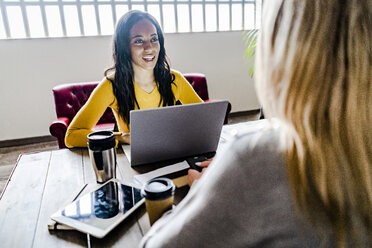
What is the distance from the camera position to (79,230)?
648 mm

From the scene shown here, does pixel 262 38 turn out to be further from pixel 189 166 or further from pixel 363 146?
pixel 189 166

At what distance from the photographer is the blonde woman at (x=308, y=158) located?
45cm

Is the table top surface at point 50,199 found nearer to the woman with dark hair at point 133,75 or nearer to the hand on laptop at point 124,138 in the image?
the hand on laptop at point 124,138

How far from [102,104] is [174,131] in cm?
71

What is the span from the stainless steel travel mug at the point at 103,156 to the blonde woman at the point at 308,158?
480 mm

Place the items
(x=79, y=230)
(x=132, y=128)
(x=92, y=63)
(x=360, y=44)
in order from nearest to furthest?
(x=360, y=44) → (x=79, y=230) → (x=132, y=128) → (x=92, y=63)

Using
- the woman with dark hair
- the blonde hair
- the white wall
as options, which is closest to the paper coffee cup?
the blonde hair

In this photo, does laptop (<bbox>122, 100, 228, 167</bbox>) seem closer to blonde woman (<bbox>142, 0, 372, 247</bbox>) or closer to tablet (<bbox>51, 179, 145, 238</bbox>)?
tablet (<bbox>51, 179, 145, 238</bbox>)

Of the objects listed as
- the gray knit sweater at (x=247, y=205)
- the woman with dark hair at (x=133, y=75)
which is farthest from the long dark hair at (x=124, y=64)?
the gray knit sweater at (x=247, y=205)

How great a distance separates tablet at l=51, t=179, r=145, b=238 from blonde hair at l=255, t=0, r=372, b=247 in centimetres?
44

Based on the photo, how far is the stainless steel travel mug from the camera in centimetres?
88

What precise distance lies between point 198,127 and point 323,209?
23.3 inches

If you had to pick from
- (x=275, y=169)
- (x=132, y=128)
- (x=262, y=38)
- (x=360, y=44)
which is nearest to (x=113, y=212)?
(x=132, y=128)

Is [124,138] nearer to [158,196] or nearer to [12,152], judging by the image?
[158,196]
